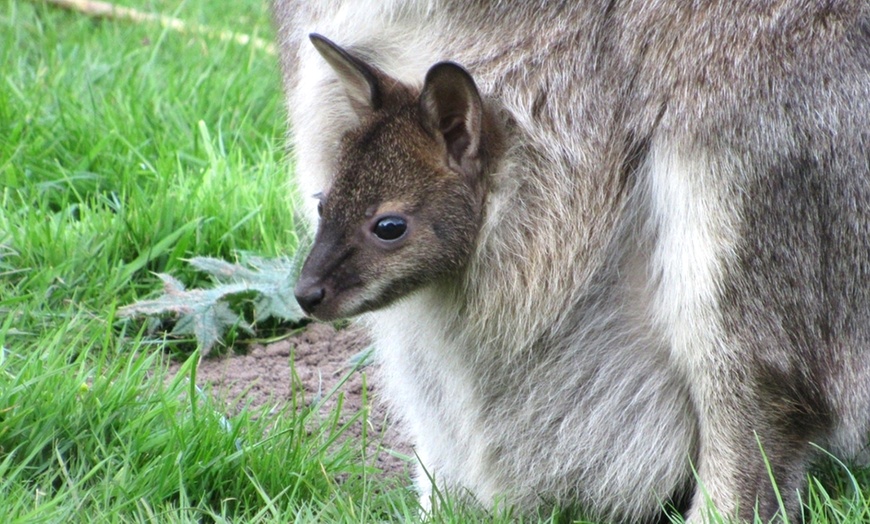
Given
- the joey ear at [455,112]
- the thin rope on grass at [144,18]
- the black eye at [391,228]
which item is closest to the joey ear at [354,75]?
the joey ear at [455,112]

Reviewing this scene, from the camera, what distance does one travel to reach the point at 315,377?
13.5 ft

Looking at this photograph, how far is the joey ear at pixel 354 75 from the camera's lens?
3160 mm

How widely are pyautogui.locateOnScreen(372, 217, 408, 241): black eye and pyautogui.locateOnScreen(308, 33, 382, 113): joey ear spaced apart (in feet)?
0.99

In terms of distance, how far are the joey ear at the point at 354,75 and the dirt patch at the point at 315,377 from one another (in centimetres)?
84

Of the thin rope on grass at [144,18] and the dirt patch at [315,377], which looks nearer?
the dirt patch at [315,377]

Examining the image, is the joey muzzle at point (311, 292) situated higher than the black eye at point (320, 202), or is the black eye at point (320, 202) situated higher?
the black eye at point (320, 202)

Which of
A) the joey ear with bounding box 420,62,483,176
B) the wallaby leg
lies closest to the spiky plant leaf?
the joey ear with bounding box 420,62,483,176

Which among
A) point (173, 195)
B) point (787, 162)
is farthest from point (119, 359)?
point (787, 162)

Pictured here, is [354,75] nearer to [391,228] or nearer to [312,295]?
[391,228]

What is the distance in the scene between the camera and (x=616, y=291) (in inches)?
127

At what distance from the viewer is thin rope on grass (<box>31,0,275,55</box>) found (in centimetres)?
646

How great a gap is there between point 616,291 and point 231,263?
172 cm

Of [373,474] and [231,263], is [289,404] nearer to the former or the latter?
[373,474]

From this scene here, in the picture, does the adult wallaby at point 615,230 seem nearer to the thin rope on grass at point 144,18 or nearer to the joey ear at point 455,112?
the joey ear at point 455,112
